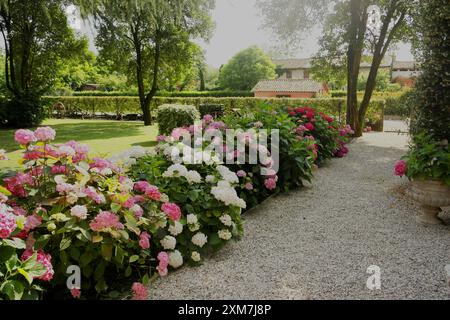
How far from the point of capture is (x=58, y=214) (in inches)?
112

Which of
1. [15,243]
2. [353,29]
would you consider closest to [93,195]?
[15,243]

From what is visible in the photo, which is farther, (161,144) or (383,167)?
(383,167)

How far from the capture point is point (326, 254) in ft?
13.2

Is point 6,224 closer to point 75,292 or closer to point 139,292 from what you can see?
point 75,292

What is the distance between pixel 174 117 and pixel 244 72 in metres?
49.3

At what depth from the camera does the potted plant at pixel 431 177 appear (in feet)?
14.8

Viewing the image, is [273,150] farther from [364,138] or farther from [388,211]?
[364,138]

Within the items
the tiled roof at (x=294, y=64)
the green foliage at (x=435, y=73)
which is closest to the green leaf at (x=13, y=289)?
the green foliage at (x=435, y=73)

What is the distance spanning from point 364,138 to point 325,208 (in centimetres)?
966

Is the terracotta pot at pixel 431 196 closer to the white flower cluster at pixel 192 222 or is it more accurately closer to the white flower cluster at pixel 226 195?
the white flower cluster at pixel 226 195

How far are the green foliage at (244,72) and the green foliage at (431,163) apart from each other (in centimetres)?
5540

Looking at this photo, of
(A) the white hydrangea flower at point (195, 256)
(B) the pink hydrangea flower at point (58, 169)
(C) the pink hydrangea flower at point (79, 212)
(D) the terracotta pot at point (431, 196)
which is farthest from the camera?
(D) the terracotta pot at point (431, 196)

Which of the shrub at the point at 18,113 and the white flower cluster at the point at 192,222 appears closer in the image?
the white flower cluster at the point at 192,222
